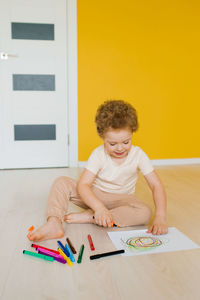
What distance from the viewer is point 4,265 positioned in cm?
79

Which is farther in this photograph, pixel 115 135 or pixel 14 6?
pixel 14 6

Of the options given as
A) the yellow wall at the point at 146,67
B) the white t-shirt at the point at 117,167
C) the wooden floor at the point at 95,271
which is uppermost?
the yellow wall at the point at 146,67

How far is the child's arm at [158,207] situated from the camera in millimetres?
968

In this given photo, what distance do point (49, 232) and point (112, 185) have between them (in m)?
0.33

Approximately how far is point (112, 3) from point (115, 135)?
1774 millimetres

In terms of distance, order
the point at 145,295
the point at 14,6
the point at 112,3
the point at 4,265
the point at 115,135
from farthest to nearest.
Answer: the point at 112,3 → the point at 14,6 → the point at 115,135 → the point at 4,265 → the point at 145,295

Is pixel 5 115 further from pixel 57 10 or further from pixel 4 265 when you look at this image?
pixel 4 265

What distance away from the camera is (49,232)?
95 cm

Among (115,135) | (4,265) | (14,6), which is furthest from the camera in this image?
(14,6)

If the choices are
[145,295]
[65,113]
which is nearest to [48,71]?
[65,113]

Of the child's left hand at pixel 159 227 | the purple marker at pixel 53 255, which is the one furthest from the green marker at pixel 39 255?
the child's left hand at pixel 159 227

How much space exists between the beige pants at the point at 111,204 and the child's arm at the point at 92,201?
0.07 metres

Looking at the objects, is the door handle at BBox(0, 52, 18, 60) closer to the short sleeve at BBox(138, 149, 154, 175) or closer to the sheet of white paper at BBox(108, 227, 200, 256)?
the short sleeve at BBox(138, 149, 154, 175)

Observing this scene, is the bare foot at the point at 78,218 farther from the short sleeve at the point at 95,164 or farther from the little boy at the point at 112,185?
the short sleeve at the point at 95,164
